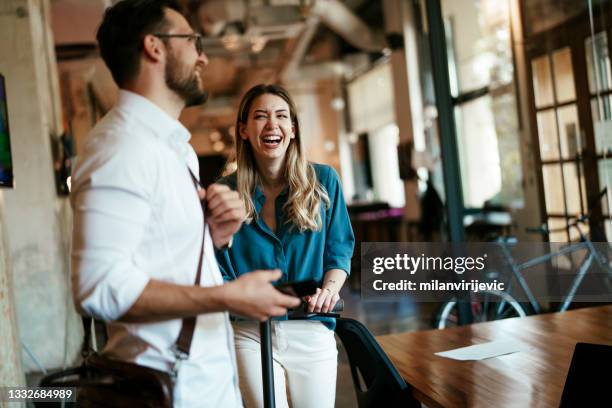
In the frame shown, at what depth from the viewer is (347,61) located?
1462cm

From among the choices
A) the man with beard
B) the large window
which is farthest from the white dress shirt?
the large window

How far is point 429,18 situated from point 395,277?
382cm

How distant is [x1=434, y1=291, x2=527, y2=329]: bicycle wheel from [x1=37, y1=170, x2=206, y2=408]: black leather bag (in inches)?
97.2

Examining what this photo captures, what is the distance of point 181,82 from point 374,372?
42.7 inches

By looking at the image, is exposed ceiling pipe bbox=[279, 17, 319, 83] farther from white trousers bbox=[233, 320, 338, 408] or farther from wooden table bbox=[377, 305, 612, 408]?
white trousers bbox=[233, 320, 338, 408]

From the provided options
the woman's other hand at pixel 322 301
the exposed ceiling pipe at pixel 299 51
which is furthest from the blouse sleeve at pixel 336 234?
the exposed ceiling pipe at pixel 299 51

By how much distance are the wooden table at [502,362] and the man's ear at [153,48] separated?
3.62ft

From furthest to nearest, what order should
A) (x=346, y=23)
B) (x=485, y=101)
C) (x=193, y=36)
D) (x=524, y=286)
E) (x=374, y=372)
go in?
(x=346, y=23), (x=485, y=101), (x=524, y=286), (x=374, y=372), (x=193, y=36)

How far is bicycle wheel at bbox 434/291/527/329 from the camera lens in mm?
3853

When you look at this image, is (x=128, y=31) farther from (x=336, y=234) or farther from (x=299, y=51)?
(x=299, y=51)

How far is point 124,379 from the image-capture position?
1.18 m

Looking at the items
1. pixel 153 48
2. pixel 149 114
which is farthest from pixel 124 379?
pixel 153 48

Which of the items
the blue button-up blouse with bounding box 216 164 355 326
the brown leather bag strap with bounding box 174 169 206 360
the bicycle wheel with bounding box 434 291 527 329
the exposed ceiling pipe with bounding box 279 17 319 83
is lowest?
the bicycle wheel with bounding box 434 291 527 329

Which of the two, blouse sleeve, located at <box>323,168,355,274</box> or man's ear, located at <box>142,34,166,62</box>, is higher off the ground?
man's ear, located at <box>142,34,166,62</box>
